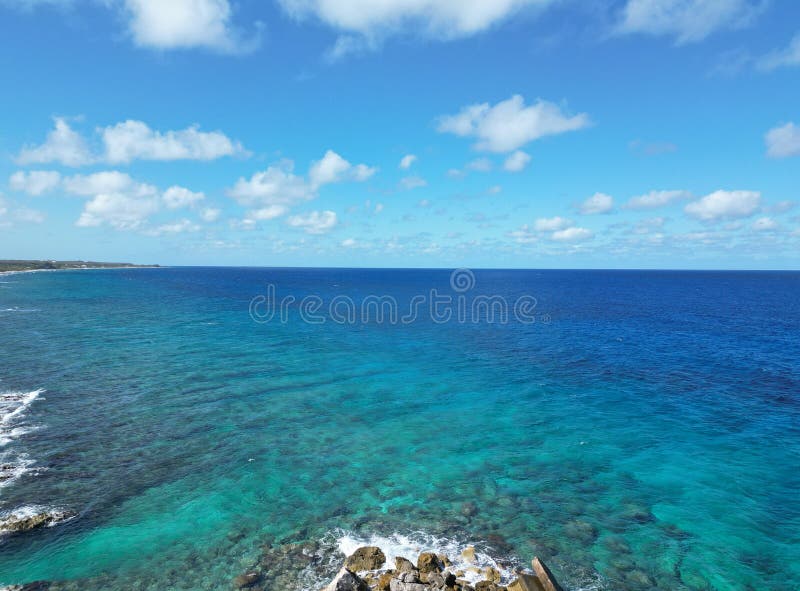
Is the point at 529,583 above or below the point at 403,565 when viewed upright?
above

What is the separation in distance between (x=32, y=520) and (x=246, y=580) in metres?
11.4

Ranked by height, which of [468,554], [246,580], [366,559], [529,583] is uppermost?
[529,583]

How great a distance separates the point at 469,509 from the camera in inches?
822

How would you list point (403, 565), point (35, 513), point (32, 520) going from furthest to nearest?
point (35, 513)
point (32, 520)
point (403, 565)

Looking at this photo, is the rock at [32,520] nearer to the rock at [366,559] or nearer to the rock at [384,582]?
the rock at [366,559]

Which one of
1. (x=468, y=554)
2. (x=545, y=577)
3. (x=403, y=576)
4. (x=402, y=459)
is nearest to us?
(x=545, y=577)

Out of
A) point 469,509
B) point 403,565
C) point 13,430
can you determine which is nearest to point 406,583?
point 403,565

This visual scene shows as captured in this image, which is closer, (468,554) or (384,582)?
(384,582)

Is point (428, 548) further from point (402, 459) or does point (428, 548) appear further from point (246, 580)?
point (402, 459)

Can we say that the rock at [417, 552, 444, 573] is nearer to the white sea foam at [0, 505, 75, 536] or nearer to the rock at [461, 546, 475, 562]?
the rock at [461, 546, 475, 562]

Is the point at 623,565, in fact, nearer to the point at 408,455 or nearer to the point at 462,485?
the point at 462,485

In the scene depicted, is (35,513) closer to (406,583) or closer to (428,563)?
(406,583)

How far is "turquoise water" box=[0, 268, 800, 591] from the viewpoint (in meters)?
17.7

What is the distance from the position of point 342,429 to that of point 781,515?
2638 centimetres
